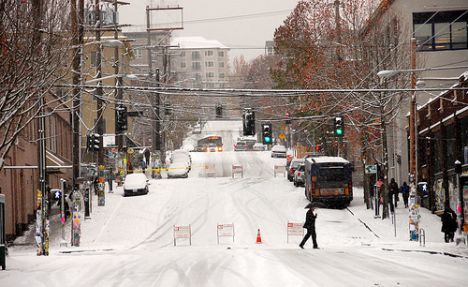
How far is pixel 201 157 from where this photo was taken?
105 m

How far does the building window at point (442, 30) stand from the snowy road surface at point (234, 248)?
11.4 m

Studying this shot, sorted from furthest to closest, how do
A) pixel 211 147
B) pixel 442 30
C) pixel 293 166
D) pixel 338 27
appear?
pixel 211 147 < pixel 293 166 < pixel 442 30 < pixel 338 27

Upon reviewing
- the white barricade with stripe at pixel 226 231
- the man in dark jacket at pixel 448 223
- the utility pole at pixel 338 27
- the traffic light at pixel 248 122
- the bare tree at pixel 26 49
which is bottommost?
the white barricade with stripe at pixel 226 231

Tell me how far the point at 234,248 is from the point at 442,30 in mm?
33827

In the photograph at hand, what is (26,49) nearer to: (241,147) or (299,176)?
(299,176)

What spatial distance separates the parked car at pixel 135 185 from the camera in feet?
201

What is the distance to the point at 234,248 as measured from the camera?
3725 centimetres

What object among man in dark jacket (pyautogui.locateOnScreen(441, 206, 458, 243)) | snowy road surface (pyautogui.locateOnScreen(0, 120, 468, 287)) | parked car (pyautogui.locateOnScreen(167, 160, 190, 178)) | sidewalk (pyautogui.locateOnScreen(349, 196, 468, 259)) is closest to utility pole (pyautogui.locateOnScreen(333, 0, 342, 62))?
snowy road surface (pyautogui.locateOnScreen(0, 120, 468, 287))

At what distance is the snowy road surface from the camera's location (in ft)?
76.9

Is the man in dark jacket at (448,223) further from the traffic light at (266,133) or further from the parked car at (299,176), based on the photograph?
the parked car at (299,176)

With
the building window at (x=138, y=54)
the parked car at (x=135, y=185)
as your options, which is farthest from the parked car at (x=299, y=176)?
the building window at (x=138, y=54)

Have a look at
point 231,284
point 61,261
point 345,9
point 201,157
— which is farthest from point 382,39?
point 201,157

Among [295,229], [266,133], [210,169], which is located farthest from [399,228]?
[210,169]

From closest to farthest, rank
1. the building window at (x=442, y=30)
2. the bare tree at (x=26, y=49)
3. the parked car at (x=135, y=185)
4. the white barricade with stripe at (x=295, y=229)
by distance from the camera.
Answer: the bare tree at (x=26, y=49) < the white barricade with stripe at (x=295, y=229) < the parked car at (x=135, y=185) < the building window at (x=442, y=30)
